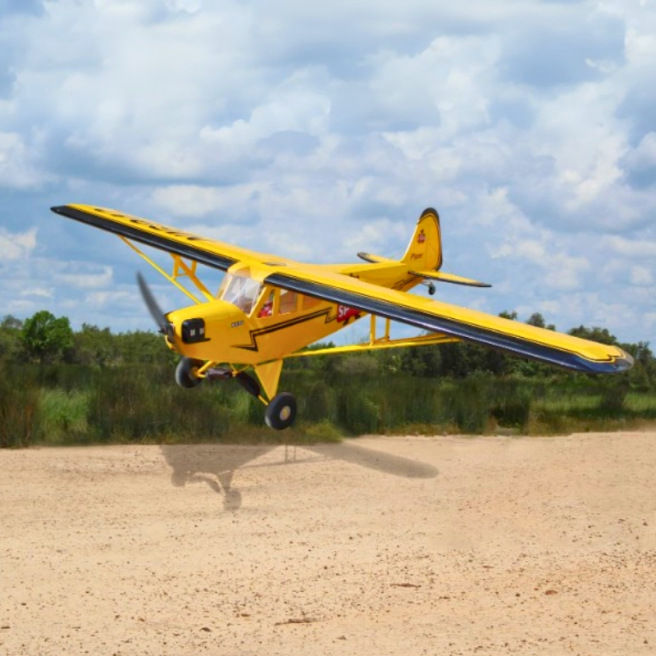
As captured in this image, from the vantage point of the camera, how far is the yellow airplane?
1342 centimetres

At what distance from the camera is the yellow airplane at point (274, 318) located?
13.4m

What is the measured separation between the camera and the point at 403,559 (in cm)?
1361

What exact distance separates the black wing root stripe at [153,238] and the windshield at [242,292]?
0.45 m

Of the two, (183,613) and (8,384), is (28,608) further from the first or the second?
(8,384)

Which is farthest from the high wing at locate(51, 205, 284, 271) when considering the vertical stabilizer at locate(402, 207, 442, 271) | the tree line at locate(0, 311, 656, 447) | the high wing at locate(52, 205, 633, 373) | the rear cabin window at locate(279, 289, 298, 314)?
the vertical stabilizer at locate(402, 207, 442, 271)

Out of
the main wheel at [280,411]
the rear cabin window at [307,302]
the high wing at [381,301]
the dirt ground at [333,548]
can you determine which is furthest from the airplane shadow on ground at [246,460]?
the high wing at [381,301]

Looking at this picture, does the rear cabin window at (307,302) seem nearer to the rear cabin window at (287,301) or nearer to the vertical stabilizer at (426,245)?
the rear cabin window at (287,301)

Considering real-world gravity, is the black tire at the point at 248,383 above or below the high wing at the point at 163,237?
below

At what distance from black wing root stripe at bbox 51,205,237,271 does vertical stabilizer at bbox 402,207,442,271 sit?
5609 millimetres

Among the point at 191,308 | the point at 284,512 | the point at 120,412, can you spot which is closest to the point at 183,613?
the point at 284,512

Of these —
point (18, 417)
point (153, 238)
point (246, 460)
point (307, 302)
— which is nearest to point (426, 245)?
point (307, 302)

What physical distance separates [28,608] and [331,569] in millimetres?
3597

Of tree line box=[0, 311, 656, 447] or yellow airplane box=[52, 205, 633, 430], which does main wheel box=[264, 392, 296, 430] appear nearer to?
yellow airplane box=[52, 205, 633, 430]

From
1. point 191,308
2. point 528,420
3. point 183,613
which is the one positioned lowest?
point 183,613
